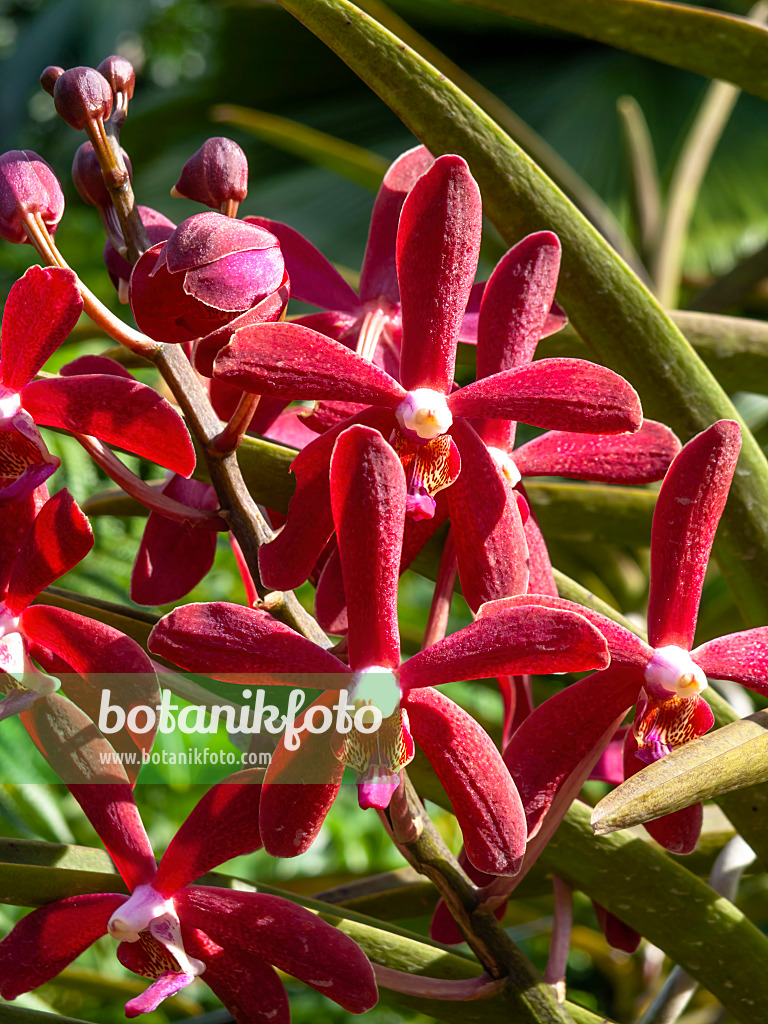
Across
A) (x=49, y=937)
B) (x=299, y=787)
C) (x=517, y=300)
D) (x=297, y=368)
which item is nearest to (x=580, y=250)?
(x=517, y=300)

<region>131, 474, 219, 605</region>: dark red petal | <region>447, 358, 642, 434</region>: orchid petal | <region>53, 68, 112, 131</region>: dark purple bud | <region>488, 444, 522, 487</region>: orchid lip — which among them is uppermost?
<region>53, 68, 112, 131</region>: dark purple bud

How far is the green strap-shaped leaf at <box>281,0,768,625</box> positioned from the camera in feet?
1.36

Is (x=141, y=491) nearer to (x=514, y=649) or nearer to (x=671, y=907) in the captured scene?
(x=514, y=649)

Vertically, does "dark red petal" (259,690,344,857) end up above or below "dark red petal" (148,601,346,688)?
below

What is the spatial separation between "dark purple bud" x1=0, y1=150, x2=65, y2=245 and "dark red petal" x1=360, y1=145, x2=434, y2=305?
0.52ft

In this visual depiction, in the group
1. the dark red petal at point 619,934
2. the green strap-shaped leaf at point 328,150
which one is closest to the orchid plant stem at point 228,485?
the dark red petal at point 619,934

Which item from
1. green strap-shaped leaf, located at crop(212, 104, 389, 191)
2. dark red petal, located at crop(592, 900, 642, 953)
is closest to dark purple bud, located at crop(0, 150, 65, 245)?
dark red petal, located at crop(592, 900, 642, 953)

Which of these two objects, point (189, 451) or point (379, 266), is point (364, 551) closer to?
point (189, 451)

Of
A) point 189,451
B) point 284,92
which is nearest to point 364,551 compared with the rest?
point 189,451

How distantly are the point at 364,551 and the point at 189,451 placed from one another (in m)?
0.08

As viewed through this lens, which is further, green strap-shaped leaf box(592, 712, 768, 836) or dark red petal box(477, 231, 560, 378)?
dark red petal box(477, 231, 560, 378)

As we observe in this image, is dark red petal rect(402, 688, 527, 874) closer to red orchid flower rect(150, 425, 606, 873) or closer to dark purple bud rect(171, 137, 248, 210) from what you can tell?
red orchid flower rect(150, 425, 606, 873)

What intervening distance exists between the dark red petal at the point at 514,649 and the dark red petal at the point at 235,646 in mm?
35

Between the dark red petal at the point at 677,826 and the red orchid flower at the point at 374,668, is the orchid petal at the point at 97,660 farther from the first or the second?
the dark red petal at the point at 677,826
